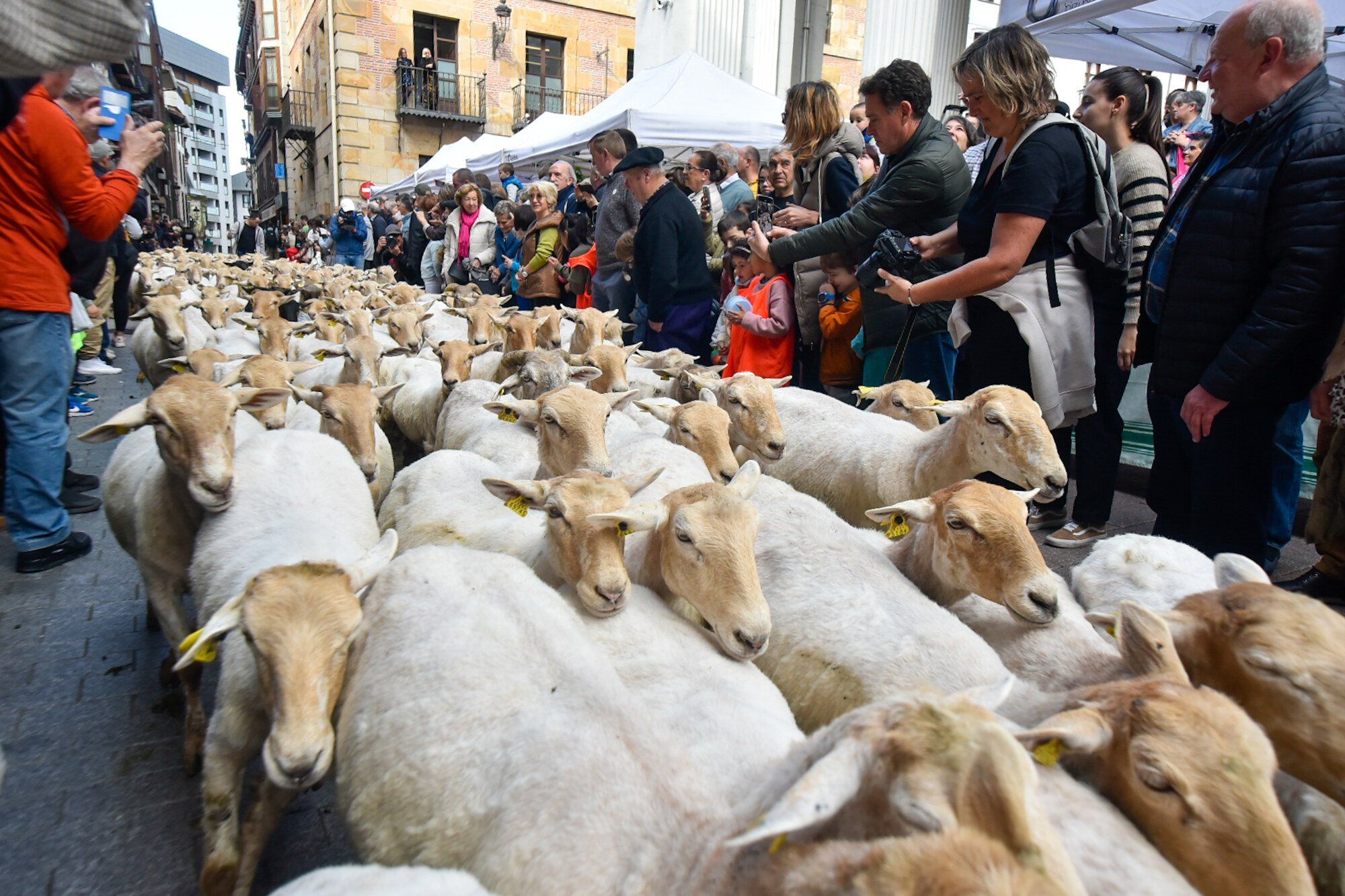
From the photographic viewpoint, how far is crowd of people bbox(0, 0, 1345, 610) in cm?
278

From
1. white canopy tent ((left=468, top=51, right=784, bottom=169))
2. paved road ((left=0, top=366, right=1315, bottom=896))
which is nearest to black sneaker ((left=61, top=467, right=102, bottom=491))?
paved road ((left=0, top=366, right=1315, bottom=896))

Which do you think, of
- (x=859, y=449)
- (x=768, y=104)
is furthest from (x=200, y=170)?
(x=859, y=449)

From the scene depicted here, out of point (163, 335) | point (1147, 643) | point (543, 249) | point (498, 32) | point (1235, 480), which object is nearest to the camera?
point (1147, 643)

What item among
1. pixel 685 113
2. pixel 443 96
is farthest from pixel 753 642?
pixel 443 96

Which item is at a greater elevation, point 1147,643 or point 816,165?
point 816,165

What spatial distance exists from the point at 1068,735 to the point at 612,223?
6.87 m

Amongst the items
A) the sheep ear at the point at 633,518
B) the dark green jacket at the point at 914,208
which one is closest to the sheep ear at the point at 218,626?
the sheep ear at the point at 633,518

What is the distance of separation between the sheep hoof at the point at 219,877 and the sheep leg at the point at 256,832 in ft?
0.06

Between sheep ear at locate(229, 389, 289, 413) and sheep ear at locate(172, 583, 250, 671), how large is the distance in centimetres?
178

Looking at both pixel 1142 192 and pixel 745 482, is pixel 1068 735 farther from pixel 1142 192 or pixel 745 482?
pixel 1142 192

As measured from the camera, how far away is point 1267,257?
282cm

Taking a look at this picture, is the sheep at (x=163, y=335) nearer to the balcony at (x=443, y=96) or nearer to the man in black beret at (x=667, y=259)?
the man in black beret at (x=667, y=259)

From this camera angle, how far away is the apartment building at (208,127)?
94.8 meters

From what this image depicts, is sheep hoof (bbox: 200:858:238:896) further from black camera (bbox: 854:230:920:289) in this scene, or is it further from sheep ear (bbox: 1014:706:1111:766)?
black camera (bbox: 854:230:920:289)
